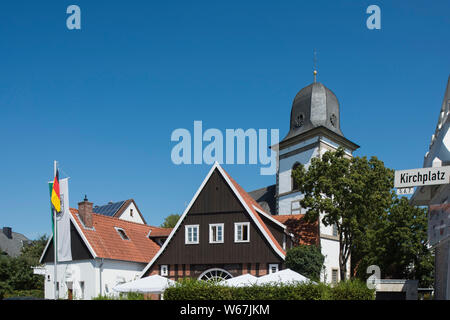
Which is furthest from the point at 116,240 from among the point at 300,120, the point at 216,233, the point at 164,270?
the point at 300,120

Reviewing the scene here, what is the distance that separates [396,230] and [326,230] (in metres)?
5.58

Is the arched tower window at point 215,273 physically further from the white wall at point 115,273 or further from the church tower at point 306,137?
the church tower at point 306,137

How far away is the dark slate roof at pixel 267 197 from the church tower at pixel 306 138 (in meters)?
4.56

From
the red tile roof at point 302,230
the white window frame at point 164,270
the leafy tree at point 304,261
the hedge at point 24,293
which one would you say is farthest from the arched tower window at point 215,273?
the hedge at point 24,293

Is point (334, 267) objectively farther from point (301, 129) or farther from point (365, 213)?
point (301, 129)

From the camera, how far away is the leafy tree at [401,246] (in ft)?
133

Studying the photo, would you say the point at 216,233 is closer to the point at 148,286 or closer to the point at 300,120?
the point at 148,286

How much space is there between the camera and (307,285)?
17.8 meters

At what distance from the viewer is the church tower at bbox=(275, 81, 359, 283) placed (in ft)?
167

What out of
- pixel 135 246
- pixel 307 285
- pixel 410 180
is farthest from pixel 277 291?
pixel 135 246

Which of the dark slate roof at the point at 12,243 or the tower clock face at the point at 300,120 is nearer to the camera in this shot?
the tower clock face at the point at 300,120

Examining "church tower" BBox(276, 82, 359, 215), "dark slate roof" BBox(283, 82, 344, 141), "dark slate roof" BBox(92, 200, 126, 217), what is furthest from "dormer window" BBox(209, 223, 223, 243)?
"dark slate roof" BBox(283, 82, 344, 141)

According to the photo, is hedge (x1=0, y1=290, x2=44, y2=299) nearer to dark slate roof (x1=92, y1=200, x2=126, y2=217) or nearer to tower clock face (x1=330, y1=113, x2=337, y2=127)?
dark slate roof (x1=92, y1=200, x2=126, y2=217)
